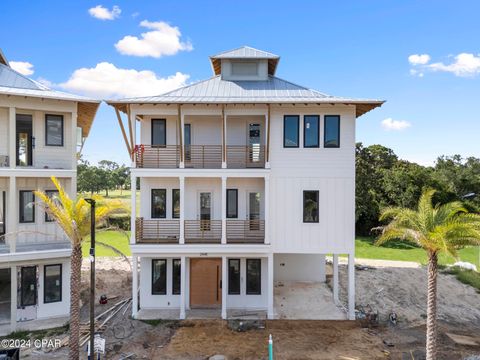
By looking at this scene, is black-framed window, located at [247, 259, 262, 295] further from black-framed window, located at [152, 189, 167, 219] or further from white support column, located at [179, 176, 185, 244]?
black-framed window, located at [152, 189, 167, 219]

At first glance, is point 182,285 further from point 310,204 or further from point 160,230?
point 310,204

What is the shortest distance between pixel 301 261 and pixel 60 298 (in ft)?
44.3

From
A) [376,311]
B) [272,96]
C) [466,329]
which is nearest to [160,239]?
[272,96]

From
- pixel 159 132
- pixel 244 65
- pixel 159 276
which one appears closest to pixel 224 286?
pixel 159 276

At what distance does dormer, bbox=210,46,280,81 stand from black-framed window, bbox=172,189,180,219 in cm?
666

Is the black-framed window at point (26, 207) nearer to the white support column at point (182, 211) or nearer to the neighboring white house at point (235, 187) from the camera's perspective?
the neighboring white house at point (235, 187)

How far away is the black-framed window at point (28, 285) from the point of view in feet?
49.3

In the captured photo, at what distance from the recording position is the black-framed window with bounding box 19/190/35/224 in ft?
50.2

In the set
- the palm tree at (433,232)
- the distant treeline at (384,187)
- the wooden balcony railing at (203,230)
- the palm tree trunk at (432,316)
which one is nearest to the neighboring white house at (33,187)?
the wooden balcony railing at (203,230)

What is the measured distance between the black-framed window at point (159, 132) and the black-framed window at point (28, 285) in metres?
8.10

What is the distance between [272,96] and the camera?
15.9 metres

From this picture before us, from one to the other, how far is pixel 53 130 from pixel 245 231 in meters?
10.5

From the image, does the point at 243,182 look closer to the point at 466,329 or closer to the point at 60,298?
the point at 60,298

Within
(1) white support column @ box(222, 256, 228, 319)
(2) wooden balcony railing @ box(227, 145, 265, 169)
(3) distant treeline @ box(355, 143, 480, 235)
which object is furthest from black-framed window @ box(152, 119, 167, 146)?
(3) distant treeline @ box(355, 143, 480, 235)
